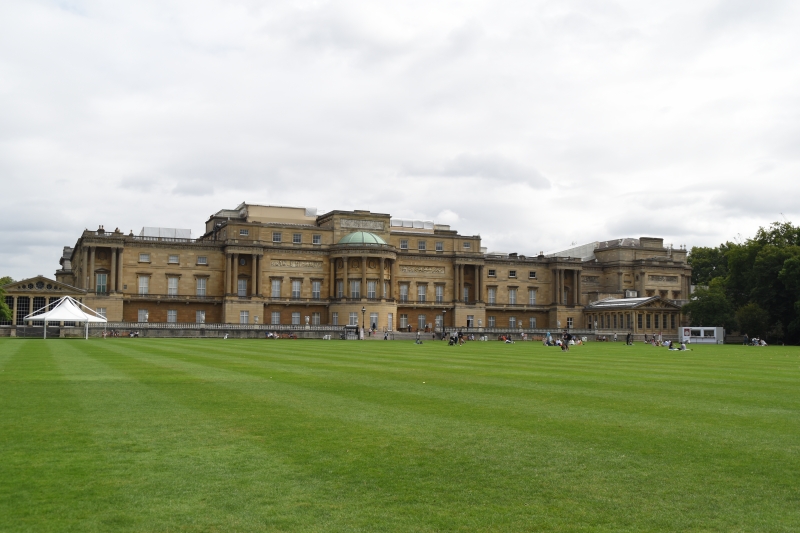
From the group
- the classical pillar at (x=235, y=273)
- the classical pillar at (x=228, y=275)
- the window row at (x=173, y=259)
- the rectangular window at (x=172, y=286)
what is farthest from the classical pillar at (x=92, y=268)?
the classical pillar at (x=235, y=273)

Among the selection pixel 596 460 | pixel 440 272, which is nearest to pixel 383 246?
pixel 440 272

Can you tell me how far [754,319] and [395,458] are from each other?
92.8 meters

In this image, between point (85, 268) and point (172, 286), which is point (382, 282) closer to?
point (172, 286)

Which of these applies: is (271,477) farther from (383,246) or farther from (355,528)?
(383,246)

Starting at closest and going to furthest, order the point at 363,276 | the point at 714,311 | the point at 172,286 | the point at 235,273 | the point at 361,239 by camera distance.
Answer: the point at 714,311, the point at 235,273, the point at 172,286, the point at 363,276, the point at 361,239

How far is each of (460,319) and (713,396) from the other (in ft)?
319

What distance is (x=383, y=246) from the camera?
109 meters

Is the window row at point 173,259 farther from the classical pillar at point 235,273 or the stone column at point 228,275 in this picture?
the classical pillar at point 235,273

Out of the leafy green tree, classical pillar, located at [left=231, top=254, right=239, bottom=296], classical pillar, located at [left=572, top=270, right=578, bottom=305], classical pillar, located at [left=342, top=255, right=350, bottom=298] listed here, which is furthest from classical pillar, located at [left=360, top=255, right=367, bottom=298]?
the leafy green tree

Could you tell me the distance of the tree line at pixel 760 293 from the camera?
306ft

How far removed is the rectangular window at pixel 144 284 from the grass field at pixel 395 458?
278ft

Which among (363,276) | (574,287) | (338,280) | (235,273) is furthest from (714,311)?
(235,273)

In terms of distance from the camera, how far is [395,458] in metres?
12.6

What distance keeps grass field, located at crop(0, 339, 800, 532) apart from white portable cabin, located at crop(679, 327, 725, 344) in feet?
247
